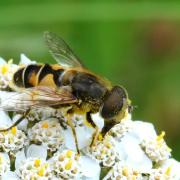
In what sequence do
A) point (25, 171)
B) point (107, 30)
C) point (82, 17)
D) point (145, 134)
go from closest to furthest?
1. point (25, 171)
2. point (145, 134)
3. point (82, 17)
4. point (107, 30)

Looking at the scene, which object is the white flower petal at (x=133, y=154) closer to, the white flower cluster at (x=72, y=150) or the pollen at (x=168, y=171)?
the white flower cluster at (x=72, y=150)

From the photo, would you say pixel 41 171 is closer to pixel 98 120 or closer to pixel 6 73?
pixel 98 120

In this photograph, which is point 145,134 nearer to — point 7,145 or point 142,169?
point 142,169

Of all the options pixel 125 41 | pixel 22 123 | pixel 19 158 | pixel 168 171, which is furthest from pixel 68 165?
pixel 125 41

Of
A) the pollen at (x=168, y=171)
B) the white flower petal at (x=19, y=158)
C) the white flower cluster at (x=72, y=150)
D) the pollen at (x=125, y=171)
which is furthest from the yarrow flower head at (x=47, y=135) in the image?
the pollen at (x=168, y=171)

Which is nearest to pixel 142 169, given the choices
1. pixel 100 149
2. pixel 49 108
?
pixel 100 149

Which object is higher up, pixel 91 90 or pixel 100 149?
pixel 91 90
